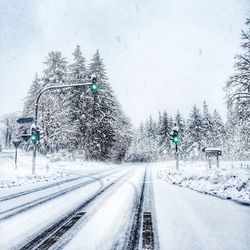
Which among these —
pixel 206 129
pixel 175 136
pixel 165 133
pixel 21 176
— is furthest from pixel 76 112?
pixel 165 133

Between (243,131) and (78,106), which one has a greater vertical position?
(78,106)

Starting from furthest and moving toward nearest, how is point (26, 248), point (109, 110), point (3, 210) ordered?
1. point (109, 110)
2. point (3, 210)
3. point (26, 248)

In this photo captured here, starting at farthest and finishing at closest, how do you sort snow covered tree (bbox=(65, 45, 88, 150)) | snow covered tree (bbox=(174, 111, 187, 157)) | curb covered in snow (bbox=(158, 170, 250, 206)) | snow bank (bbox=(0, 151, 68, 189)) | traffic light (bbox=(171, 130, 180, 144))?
snow covered tree (bbox=(174, 111, 187, 157)) → snow covered tree (bbox=(65, 45, 88, 150)) → traffic light (bbox=(171, 130, 180, 144)) → snow bank (bbox=(0, 151, 68, 189)) → curb covered in snow (bbox=(158, 170, 250, 206))

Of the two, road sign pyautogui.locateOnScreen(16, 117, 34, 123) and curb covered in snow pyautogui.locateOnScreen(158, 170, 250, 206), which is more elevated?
road sign pyautogui.locateOnScreen(16, 117, 34, 123)

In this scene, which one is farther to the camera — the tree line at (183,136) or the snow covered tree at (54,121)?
the tree line at (183,136)

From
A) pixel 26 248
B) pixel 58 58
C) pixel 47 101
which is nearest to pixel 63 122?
pixel 47 101

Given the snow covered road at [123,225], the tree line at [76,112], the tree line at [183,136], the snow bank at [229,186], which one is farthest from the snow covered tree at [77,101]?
the snow covered road at [123,225]

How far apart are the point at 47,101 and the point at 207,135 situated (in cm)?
4051

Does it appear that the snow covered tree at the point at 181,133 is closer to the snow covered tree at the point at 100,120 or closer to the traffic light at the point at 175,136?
the snow covered tree at the point at 100,120

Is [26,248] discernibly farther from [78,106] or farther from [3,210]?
[78,106]

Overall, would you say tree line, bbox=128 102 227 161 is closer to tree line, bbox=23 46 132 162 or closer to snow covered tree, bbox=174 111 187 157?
snow covered tree, bbox=174 111 187 157

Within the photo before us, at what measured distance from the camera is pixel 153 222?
4863 millimetres

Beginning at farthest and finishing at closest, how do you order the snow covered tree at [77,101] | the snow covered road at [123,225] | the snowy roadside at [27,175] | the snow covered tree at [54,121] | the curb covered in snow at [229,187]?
the snow covered tree at [77,101] < the snow covered tree at [54,121] < the snowy roadside at [27,175] < the curb covered in snow at [229,187] < the snow covered road at [123,225]

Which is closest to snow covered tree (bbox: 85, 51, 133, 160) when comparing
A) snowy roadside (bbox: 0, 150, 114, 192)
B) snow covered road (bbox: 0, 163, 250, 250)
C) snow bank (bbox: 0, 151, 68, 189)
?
snowy roadside (bbox: 0, 150, 114, 192)
